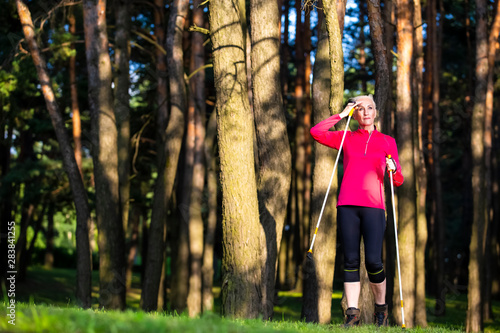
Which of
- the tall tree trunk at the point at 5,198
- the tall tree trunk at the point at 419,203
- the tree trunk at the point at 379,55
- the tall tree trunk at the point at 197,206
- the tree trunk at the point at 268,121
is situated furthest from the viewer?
the tall tree trunk at the point at 5,198

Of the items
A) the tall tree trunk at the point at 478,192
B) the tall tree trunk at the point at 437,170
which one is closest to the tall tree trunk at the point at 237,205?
the tall tree trunk at the point at 478,192

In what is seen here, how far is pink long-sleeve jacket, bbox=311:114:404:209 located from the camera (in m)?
6.25

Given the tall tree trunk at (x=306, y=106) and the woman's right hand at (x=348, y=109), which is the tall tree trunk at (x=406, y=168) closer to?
the woman's right hand at (x=348, y=109)

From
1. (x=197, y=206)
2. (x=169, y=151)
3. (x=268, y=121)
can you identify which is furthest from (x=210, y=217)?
(x=268, y=121)

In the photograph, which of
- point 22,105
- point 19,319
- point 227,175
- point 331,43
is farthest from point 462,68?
point 19,319

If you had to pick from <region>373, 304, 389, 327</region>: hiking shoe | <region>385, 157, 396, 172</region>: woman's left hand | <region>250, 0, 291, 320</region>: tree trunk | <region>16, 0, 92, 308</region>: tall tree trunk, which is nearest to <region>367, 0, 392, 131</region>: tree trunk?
<region>250, 0, 291, 320</region>: tree trunk

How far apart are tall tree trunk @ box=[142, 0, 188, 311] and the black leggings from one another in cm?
910

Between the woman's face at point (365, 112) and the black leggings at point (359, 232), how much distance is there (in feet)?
3.15

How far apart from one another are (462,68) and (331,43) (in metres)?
20.4

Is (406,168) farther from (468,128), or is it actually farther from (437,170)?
(468,128)

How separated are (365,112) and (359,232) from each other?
1.29m

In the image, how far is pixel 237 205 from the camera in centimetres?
700

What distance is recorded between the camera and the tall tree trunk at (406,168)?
1325cm

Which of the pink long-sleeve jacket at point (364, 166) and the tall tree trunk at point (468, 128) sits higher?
the tall tree trunk at point (468, 128)
